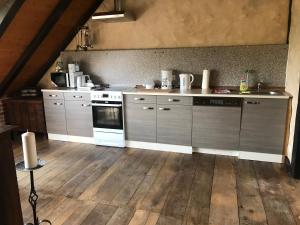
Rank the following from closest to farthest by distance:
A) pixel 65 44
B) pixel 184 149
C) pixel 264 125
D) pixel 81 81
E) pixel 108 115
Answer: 1. pixel 264 125
2. pixel 184 149
3. pixel 108 115
4. pixel 81 81
5. pixel 65 44

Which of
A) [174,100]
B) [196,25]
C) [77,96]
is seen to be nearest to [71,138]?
[77,96]

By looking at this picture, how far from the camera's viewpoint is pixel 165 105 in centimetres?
371

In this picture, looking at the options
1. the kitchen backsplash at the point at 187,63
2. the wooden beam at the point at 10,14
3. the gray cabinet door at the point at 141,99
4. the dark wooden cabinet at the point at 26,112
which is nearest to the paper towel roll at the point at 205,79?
the kitchen backsplash at the point at 187,63

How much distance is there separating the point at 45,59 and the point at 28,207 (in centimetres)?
295

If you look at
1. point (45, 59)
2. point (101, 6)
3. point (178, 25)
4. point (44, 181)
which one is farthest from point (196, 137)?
point (45, 59)

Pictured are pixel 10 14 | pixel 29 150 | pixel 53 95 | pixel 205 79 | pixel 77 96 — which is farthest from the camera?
pixel 53 95

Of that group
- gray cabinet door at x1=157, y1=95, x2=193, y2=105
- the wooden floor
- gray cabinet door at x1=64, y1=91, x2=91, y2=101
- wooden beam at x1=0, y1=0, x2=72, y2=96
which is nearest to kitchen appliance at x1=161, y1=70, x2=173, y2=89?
gray cabinet door at x1=157, y1=95, x2=193, y2=105

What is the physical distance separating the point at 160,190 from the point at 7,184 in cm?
169

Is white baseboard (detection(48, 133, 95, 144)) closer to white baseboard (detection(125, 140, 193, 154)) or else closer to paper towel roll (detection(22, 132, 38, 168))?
white baseboard (detection(125, 140, 193, 154))

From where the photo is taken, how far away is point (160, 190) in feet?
9.16

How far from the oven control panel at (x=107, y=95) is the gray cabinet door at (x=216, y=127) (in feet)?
3.87

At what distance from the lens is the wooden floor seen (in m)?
2.33

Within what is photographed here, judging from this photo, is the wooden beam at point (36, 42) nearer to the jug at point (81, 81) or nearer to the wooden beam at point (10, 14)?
the wooden beam at point (10, 14)

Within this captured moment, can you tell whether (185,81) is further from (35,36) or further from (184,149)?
(35,36)
